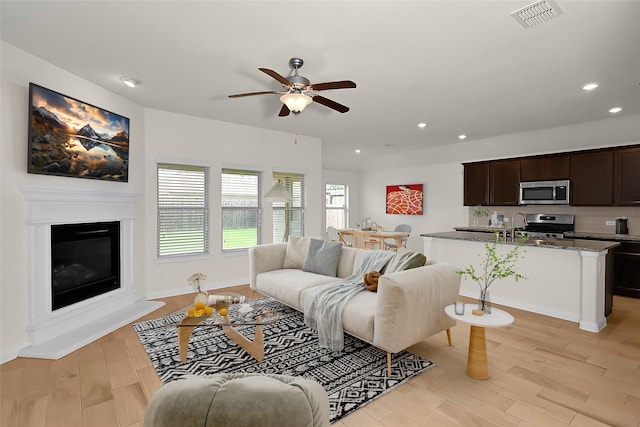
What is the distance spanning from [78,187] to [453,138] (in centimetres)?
621

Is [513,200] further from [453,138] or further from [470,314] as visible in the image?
[470,314]

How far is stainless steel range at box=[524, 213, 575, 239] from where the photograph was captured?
5.44 m

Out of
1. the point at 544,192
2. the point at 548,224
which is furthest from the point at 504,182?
the point at 548,224

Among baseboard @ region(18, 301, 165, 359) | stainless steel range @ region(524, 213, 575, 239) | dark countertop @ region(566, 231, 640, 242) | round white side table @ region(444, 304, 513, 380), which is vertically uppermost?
stainless steel range @ region(524, 213, 575, 239)

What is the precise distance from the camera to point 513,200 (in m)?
5.88

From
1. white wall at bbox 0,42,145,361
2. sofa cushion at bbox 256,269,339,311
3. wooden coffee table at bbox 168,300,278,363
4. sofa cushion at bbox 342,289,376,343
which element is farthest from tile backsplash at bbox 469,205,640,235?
white wall at bbox 0,42,145,361

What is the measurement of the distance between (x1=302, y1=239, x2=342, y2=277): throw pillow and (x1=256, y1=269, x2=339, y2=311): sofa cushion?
0.09 metres

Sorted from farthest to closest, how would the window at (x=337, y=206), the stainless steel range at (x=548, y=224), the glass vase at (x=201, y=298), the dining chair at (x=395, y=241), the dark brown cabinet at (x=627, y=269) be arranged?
the window at (x=337, y=206), the dining chair at (x=395, y=241), the stainless steel range at (x=548, y=224), the dark brown cabinet at (x=627, y=269), the glass vase at (x=201, y=298)

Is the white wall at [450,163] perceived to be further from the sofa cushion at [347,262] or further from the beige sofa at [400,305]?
the beige sofa at [400,305]

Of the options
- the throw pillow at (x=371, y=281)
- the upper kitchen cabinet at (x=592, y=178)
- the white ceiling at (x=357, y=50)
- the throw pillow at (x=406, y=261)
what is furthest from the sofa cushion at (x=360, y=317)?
the upper kitchen cabinet at (x=592, y=178)

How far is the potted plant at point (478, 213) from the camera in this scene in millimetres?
6477

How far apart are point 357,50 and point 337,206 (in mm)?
6445

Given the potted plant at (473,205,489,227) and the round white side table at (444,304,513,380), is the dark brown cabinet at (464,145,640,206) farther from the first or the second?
the round white side table at (444,304,513,380)

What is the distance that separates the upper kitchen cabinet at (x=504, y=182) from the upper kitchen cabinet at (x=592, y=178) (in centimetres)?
83
